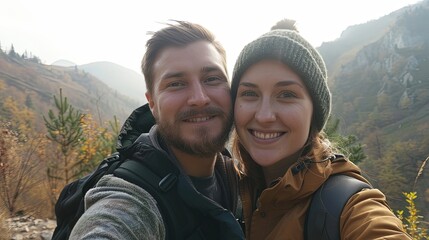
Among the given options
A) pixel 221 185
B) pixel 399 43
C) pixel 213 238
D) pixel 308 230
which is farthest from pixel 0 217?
pixel 399 43

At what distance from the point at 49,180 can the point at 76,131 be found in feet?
5.38

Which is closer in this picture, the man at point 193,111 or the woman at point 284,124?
the woman at point 284,124

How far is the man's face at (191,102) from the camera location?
1999 millimetres

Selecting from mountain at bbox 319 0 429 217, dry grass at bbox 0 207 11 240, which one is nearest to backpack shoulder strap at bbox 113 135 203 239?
dry grass at bbox 0 207 11 240

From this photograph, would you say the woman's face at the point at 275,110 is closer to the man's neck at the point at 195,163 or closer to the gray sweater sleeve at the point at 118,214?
the man's neck at the point at 195,163

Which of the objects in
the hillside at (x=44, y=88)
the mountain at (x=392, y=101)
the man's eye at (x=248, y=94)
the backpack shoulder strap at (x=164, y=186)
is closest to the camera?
the backpack shoulder strap at (x=164, y=186)

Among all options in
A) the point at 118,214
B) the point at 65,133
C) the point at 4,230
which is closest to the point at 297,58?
the point at 118,214

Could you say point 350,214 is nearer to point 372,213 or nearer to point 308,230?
point 372,213

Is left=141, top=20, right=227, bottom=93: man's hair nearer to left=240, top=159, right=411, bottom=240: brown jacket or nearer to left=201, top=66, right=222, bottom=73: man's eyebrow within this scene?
left=201, top=66, right=222, bottom=73: man's eyebrow

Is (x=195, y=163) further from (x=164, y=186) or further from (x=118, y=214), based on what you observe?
(x=118, y=214)

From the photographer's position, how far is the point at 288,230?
1.49 meters

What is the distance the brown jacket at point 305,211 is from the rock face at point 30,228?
6.32 meters

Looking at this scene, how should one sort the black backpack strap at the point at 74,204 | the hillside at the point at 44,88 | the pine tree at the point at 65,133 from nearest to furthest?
the black backpack strap at the point at 74,204, the pine tree at the point at 65,133, the hillside at the point at 44,88

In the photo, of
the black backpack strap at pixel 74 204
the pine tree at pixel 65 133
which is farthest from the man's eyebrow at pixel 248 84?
the pine tree at pixel 65 133
